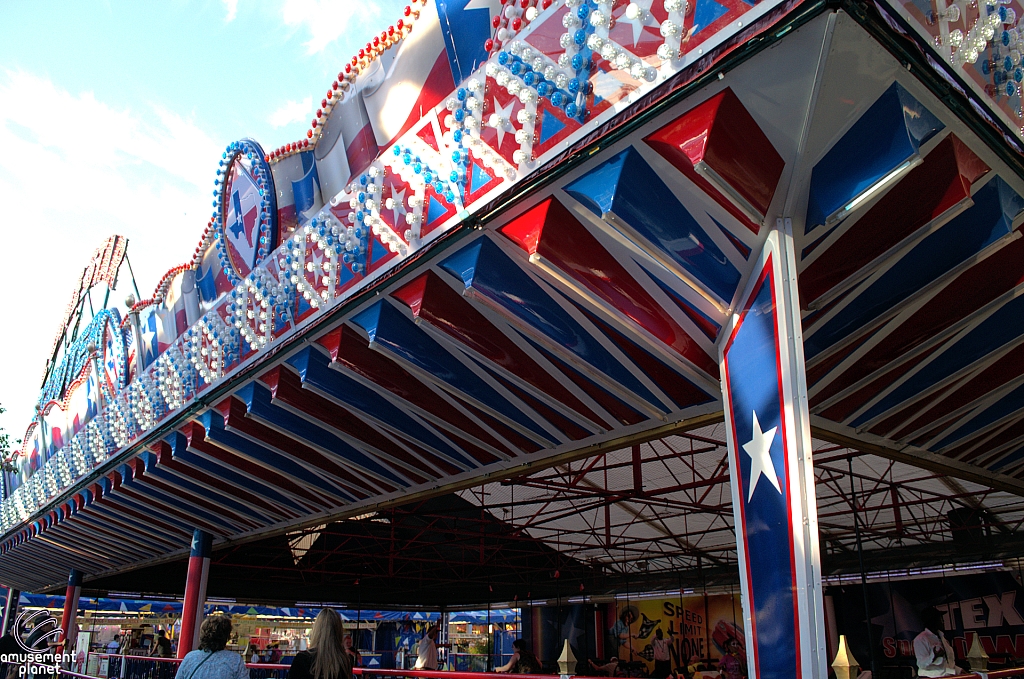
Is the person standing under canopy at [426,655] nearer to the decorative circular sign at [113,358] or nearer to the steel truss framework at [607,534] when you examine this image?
the steel truss framework at [607,534]

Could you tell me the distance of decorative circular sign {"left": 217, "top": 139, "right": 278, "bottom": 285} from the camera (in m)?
5.58

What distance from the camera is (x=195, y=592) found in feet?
36.5

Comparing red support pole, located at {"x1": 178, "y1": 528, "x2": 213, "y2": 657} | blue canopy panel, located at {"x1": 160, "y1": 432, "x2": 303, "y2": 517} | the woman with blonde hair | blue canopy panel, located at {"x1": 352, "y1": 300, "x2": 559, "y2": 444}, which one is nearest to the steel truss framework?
red support pole, located at {"x1": 178, "y1": 528, "x2": 213, "y2": 657}

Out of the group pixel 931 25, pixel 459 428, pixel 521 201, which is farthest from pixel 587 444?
pixel 931 25

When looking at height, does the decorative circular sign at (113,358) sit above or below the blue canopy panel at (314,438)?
above

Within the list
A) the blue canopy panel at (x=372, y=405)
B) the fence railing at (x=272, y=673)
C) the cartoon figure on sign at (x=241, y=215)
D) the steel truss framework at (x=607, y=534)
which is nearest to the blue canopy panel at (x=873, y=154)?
the fence railing at (x=272, y=673)

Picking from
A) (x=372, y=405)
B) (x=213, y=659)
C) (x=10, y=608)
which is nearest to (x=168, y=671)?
(x=372, y=405)

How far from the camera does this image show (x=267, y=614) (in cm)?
2567

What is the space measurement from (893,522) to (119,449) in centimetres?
Result: 1712

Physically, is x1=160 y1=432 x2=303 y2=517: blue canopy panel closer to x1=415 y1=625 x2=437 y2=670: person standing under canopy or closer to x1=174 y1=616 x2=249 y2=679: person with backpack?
x1=415 y1=625 x2=437 y2=670: person standing under canopy

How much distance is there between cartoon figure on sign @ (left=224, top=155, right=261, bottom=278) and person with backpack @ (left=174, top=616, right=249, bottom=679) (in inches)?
125

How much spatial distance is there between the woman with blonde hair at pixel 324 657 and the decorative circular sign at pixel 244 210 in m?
3.40

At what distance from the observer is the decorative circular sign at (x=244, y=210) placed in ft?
18.3

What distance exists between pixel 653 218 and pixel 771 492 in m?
1.34
